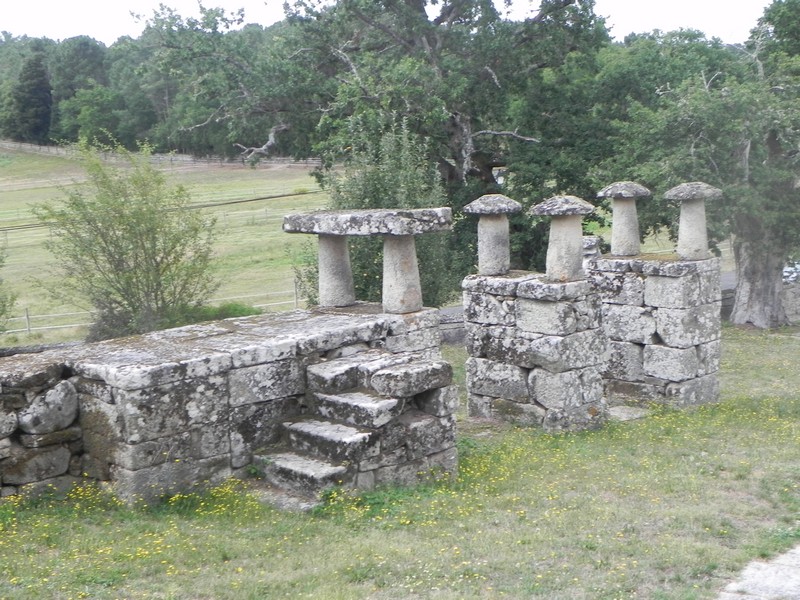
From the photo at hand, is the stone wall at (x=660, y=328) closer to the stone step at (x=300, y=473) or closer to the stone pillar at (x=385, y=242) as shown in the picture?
the stone pillar at (x=385, y=242)

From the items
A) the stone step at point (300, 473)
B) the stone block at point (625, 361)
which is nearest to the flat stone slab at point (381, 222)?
the stone step at point (300, 473)

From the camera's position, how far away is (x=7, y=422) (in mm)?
7961

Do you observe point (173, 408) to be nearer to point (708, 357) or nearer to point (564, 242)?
point (564, 242)

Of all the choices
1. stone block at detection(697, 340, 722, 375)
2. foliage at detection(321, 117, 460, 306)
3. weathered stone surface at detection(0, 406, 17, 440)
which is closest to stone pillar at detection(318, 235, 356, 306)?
weathered stone surface at detection(0, 406, 17, 440)

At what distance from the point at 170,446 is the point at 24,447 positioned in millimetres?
1247

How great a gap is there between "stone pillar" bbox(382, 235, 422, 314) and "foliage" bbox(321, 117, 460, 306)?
25.7ft

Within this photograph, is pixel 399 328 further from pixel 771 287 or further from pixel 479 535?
pixel 771 287

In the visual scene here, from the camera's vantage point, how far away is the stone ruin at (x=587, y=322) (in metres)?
12.4

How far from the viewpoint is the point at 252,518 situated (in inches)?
306

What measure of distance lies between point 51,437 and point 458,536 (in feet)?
12.2

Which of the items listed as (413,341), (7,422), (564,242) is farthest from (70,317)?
(7,422)

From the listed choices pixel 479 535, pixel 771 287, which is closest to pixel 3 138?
pixel 771 287

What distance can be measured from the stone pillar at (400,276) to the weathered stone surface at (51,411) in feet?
13.0

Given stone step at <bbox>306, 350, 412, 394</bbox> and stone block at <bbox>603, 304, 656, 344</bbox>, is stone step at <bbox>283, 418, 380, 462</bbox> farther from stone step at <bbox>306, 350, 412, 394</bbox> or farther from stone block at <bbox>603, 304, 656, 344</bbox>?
stone block at <bbox>603, 304, 656, 344</bbox>
